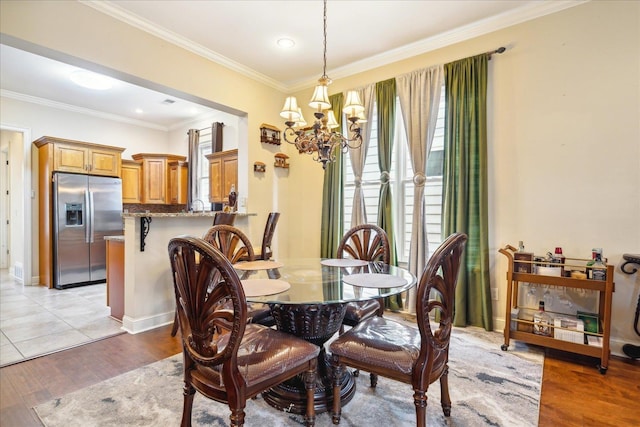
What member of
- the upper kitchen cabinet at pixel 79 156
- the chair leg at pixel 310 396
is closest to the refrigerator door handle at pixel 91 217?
the upper kitchen cabinet at pixel 79 156

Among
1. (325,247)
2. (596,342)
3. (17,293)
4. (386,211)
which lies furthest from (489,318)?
(17,293)

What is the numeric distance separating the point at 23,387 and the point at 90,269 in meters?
3.53

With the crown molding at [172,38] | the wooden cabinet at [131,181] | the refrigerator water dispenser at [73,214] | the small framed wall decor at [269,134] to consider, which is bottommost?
the refrigerator water dispenser at [73,214]

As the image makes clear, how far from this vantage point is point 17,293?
4480mm

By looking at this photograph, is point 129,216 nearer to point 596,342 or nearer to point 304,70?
point 304,70

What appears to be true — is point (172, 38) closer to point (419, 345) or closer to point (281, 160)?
point (281, 160)

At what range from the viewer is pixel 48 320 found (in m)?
3.33

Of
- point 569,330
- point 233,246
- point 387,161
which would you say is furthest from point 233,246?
point 569,330

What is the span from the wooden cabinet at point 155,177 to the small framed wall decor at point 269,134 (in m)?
2.85

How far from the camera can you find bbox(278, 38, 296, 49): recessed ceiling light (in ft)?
10.9

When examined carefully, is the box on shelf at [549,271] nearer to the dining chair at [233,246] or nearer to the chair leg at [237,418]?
the dining chair at [233,246]

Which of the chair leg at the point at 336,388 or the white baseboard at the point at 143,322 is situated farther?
the white baseboard at the point at 143,322

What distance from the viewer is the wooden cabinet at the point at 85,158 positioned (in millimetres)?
4836

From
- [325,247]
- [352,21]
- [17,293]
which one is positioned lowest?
[17,293]
